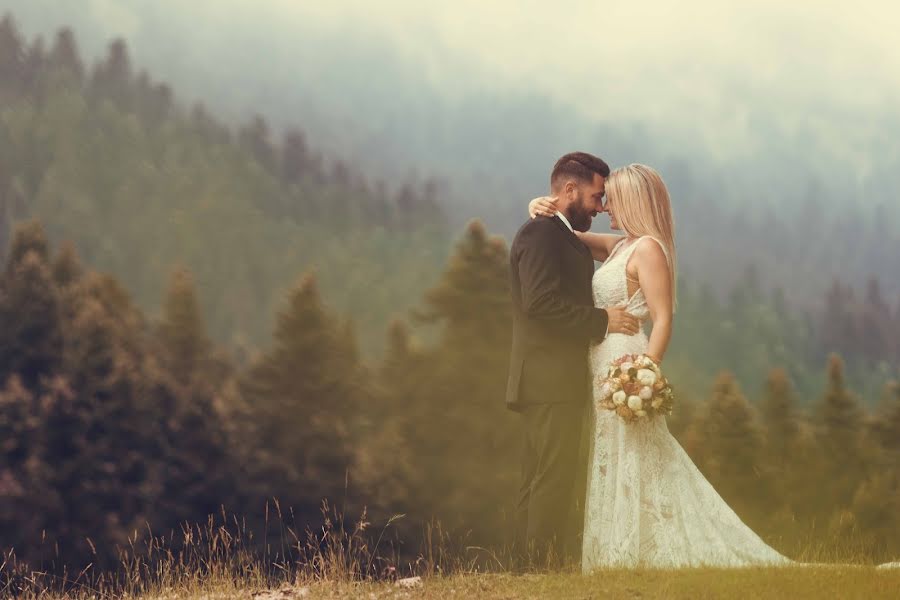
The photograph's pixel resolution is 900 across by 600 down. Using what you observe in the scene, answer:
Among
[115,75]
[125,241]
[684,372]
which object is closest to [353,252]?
[125,241]

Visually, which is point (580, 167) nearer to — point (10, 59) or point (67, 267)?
point (67, 267)

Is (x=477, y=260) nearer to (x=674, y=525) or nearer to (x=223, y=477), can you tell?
Result: (x=223, y=477)

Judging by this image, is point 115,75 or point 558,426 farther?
point 115,75

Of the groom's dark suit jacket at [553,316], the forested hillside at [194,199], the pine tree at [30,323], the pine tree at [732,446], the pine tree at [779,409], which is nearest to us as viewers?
the groom's dark suit jacket at [553,316]

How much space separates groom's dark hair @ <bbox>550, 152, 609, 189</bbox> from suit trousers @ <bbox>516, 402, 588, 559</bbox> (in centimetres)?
171

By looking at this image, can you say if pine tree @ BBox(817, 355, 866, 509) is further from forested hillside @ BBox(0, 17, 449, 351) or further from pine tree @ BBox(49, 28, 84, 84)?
pine tree @ BBox(49, 28, 84, 84)

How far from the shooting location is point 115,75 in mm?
98188

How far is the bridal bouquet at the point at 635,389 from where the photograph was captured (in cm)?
818

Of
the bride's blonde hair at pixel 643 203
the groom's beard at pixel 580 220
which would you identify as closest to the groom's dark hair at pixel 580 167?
the bride's blonde hair at pixel 643 203

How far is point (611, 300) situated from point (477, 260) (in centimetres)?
2445

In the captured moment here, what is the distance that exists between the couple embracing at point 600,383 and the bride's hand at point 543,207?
11mm

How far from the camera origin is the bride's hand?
8.62 metres

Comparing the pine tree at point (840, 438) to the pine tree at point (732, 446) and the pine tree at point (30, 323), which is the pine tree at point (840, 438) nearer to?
the pine tree at point (732, 446)

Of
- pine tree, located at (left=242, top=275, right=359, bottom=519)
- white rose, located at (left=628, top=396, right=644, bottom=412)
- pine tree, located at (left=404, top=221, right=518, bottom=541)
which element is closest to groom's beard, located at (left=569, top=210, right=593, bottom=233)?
white rose, located at (left=628, top=396, right=644, bottom=412)
